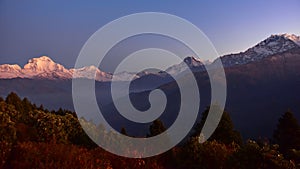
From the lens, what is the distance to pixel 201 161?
2405 centimetres

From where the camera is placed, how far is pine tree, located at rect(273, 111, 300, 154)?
37500 mm

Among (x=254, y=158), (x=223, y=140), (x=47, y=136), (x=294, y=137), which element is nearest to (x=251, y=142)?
(x=254, y=158)

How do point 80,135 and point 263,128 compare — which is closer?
point 80,135

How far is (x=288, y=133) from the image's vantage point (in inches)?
1496

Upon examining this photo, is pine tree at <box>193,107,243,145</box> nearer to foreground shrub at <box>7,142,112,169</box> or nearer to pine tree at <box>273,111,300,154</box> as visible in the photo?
pine tree at <box>273,111,300,154</box>

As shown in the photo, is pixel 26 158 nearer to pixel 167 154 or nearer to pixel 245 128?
pixel 167 154

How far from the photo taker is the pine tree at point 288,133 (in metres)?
37.5

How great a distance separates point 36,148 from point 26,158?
94 centimetres

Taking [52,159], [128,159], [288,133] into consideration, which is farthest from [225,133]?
[52,159]

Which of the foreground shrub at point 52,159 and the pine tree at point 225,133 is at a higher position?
the foreground shrub at point 52,159

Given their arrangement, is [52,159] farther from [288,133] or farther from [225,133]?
[288,133]

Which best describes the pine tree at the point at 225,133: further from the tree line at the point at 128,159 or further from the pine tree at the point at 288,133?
the pine tree at the point at 288,133

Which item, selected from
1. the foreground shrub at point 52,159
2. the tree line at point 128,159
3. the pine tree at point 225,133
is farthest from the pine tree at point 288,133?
the foreground shrub at point 52,159

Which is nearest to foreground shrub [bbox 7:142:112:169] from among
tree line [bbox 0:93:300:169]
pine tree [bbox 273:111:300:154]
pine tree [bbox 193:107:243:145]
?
tree line [bbox 0:93:300:169]
